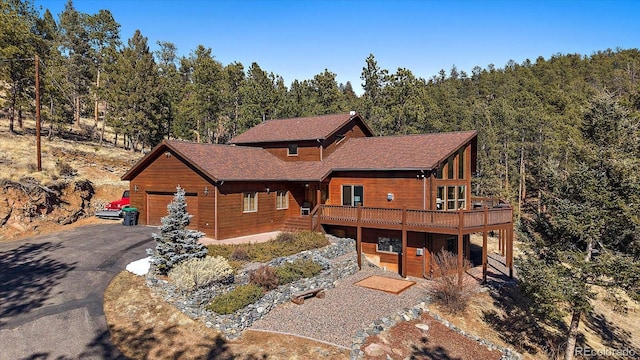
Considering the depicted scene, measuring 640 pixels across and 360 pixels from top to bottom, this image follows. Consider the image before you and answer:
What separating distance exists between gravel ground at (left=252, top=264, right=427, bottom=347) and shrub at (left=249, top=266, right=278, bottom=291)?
844mm

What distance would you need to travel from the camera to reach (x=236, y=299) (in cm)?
1220

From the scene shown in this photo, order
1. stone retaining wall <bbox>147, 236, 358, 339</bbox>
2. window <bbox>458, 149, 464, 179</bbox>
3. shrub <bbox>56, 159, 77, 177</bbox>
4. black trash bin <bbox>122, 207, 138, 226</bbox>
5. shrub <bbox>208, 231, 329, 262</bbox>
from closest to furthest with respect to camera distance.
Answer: stone retaining wall <bbox>147, 236, 358, 339</bbox>, shrub <bbox>208, 231, 329, 262</bbox>, window <bbox>458, 149, 464, 179</bbox>, black trash bin <bbox>122, 207, 138, 226</bbox>, shrub <bbox>56, 159, 77, 177</bbox>

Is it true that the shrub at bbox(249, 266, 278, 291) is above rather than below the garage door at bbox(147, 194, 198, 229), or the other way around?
below

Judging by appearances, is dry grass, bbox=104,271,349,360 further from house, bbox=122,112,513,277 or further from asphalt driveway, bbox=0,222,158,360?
house, bbox=122,112,513,277

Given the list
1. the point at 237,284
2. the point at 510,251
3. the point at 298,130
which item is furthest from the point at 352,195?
the point at 237,284

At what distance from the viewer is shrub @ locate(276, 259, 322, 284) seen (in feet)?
46.9

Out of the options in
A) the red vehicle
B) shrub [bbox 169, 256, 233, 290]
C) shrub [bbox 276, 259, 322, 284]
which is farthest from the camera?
the red vehicle

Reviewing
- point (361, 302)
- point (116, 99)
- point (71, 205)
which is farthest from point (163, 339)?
point (116, 99)

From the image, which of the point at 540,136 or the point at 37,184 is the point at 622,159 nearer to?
the point at 37,184

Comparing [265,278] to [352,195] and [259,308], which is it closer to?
[259,308]

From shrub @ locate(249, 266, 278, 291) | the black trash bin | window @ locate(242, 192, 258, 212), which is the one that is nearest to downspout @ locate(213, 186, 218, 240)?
window @ locate(242, 192, 258, 212)

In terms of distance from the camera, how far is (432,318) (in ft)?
44.9

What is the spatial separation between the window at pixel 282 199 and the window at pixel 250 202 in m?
1.86

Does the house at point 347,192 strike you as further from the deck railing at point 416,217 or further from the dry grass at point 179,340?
the dry grass at point 179,340
